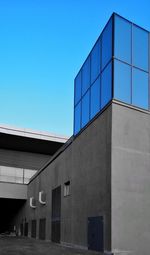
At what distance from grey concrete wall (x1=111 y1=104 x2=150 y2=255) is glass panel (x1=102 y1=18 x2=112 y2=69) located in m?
3.10

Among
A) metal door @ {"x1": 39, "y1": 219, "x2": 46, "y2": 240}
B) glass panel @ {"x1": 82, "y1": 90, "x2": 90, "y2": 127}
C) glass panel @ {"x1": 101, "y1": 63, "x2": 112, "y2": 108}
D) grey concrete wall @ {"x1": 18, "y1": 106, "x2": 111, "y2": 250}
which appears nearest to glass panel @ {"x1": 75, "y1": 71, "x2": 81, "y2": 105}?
glass panel @ {"x1": 82, "y1": 90, "x2": 90, "y2": 127}

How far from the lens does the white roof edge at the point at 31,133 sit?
155 feet

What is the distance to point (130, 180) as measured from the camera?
18406 millimetres

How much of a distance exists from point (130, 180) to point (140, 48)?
7.42 metres

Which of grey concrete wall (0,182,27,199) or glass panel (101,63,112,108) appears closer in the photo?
glass panel (101,63,112,108)

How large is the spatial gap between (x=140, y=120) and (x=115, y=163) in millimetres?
2901

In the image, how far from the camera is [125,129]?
1895 cm

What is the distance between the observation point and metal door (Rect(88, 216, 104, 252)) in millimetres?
18203

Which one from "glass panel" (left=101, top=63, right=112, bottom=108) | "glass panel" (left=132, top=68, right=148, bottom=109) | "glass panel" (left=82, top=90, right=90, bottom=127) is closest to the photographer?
"glass panel" (left=101, top=63, right=112, bottom=108)

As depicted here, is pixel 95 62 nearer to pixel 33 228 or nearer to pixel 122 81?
pixel 122 81

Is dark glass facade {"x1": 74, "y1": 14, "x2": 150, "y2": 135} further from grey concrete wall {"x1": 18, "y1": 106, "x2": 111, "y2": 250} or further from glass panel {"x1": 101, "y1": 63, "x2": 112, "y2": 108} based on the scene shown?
grey concrete wall {"x1": 18, "y1": 106, "x2": 111, "y2": 250}

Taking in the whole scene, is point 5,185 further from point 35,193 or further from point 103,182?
point 103,182

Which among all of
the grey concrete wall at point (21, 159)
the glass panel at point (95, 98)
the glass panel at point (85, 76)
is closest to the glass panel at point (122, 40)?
the glass panel at point (95, 98)

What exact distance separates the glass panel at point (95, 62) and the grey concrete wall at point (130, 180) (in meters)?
4.01
